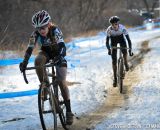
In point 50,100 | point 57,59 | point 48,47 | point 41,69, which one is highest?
point 48,47

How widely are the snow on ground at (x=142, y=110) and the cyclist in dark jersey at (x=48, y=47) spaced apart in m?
0.96

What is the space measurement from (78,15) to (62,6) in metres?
3.93

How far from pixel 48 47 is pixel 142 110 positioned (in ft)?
8.62

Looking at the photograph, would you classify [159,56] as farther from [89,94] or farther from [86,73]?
[89,94]

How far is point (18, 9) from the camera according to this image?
89.1ft

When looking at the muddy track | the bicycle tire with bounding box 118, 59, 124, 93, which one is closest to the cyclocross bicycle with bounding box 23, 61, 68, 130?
the muddy track

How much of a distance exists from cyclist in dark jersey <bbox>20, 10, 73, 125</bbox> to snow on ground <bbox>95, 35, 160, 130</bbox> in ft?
3.15

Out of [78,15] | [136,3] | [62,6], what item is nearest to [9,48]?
[62,6]

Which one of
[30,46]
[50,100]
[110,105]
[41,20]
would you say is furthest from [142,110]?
[41,20]

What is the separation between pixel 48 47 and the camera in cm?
740

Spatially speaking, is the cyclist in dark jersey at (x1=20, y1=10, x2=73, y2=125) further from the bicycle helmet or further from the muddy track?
the muddy track

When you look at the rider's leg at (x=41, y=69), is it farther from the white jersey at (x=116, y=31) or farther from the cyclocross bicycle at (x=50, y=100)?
the white jersey at (x=116, y=31)

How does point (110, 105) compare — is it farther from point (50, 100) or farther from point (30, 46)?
point (30, 46)

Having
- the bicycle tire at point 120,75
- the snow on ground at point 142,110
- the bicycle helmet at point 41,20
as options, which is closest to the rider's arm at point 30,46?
the bicycle helmet at point 41,20
